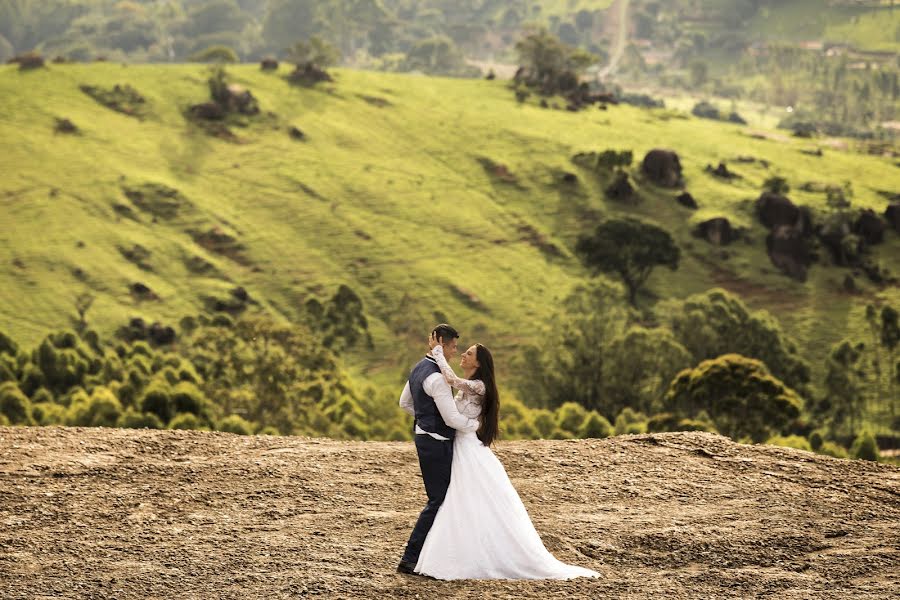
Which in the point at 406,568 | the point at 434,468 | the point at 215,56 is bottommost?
the point at 406,568

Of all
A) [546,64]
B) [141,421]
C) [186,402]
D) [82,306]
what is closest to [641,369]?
[186,402]

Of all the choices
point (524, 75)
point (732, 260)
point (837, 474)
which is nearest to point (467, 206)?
point (732, 260)

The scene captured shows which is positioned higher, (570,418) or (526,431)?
(526,431)

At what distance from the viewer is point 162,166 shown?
13312cm

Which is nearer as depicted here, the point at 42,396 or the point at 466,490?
the point at 466,490

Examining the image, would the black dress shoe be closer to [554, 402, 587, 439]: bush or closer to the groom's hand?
the groom's hand

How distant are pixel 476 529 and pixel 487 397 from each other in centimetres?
179

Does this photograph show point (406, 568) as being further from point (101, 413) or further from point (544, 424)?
point (544, 424)

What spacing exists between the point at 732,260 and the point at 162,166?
64794 millimetres

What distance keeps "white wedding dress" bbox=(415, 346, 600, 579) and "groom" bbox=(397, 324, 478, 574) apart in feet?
0.37

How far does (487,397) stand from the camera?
15.7 meters

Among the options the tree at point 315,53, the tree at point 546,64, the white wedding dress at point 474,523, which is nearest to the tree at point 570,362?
the white wedding dress at point 474,523

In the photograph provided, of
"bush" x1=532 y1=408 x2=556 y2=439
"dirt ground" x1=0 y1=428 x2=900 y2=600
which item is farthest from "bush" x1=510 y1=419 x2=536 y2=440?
"dirt ground" x1=0 y1=428 x2=900 y2=600

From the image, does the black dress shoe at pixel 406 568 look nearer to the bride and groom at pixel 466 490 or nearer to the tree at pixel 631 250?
the bride and groom at pixel 466 490
